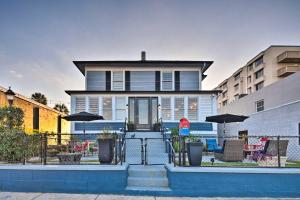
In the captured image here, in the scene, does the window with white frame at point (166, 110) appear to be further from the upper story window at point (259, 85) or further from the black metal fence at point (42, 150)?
the upper story window at point (259, 85)

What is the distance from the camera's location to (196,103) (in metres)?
19.9

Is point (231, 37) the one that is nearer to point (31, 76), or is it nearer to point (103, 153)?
point (103, 153)


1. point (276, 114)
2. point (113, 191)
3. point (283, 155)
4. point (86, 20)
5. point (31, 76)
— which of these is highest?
point (86, 20)

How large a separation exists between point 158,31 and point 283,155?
499 inches

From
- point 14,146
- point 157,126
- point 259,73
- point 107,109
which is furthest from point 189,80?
point 259,73

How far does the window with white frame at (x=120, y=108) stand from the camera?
19859 millimetres

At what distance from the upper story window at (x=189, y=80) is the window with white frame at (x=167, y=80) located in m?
0.88

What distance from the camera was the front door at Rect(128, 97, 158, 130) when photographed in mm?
20188

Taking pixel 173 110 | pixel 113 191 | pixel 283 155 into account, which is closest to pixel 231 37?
pixel 173 110

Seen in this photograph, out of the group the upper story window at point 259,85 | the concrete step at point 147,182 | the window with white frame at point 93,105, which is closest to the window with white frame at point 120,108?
the window with white frame at point 93,105

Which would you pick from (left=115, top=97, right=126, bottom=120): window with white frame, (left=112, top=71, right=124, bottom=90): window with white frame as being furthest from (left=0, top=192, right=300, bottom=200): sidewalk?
(left=112, top=71, right=124, bottom=90): window with white frame

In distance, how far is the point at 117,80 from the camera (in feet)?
72.1

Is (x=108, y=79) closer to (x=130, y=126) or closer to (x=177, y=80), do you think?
(x=130, y=126)

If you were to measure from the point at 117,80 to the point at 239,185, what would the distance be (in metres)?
15.6
